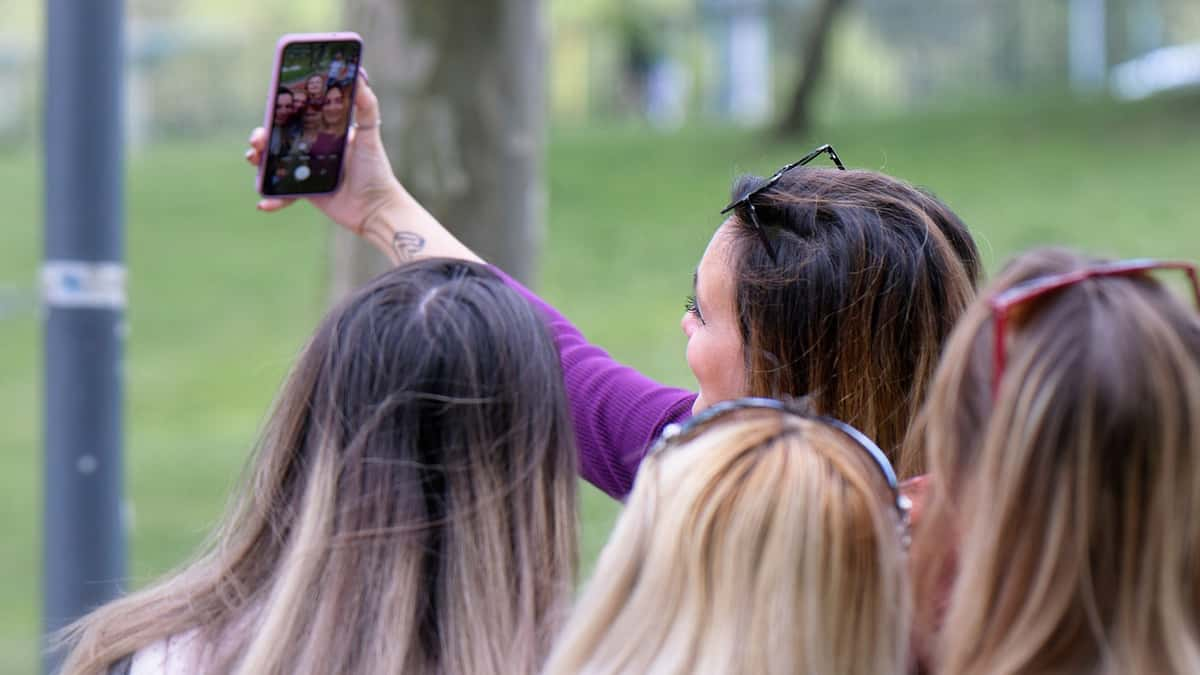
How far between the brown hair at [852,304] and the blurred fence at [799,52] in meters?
17.2

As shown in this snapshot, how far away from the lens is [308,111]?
230 centimetres

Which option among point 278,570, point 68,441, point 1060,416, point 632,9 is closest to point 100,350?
point 68,441

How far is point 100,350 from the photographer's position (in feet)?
9.43

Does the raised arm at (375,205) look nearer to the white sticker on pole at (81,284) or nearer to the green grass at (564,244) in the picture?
the white sticker on pole at (81,284)

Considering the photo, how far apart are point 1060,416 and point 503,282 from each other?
2.34 ft

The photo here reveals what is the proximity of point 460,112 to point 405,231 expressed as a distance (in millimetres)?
2437

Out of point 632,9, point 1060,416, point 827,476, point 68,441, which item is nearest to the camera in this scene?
point 1060,416

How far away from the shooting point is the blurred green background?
25.8 ft

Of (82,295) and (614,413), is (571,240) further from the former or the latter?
(614,413)

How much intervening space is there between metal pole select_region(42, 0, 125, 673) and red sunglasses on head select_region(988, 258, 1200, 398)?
1968 mm

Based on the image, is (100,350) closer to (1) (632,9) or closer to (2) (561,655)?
(2) (561,655)

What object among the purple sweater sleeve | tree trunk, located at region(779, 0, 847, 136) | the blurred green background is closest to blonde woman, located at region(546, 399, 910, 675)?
the purple sweater sleeve

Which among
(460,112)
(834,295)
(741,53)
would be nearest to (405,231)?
(834,295)

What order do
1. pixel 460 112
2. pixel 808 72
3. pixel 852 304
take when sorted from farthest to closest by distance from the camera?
1. pixel 808 72
2. pixel 460 112
3. pixel 852 304
